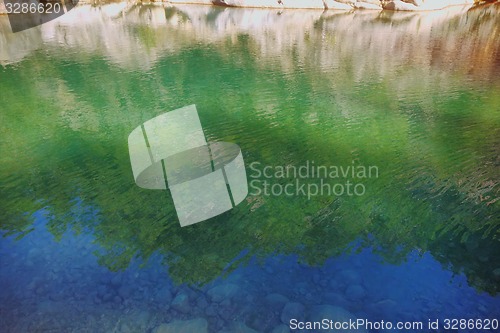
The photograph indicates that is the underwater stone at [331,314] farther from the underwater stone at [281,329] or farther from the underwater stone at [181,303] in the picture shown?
the underwater stone at [181,303]

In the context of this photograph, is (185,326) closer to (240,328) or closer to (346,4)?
(240,328)

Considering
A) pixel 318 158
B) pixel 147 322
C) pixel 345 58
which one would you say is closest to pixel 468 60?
pixel 345 58

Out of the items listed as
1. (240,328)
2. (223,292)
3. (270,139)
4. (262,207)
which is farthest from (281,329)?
(270,139)

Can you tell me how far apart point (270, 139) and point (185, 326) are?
6.35m

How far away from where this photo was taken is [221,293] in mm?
6051

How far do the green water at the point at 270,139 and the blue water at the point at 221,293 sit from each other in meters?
0.31

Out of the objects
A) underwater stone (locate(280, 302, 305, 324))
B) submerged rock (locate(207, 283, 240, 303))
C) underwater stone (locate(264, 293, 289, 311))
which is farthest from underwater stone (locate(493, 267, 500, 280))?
submerged rock (locate(207, 283, 240, 303))

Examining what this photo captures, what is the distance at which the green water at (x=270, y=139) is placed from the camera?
281 inches

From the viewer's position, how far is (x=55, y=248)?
22.7 ft

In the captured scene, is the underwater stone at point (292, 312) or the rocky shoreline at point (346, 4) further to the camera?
the rocky shoreline at point (346, 4)

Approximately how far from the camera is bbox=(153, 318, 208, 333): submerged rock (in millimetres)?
5457

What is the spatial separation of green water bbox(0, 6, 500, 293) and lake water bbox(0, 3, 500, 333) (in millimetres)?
51

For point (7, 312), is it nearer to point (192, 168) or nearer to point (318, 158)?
point (192, 168)

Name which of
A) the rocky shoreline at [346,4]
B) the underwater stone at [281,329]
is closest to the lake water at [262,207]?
the underwater stone at [281,329]
